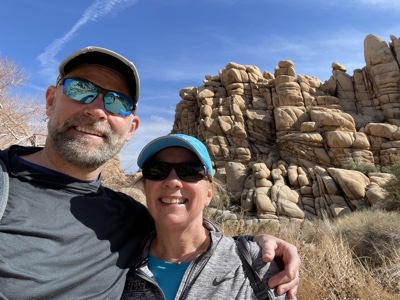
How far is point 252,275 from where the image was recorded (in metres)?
1.98

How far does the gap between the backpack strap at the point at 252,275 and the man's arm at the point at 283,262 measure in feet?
0.18

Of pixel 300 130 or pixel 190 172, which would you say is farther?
pixel 300 130

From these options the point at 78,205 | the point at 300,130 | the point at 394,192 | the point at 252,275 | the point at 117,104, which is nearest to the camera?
the point at 252,275

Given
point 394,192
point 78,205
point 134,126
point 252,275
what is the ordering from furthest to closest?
point 394,192
point 134,126
point 78,205
point 252,275

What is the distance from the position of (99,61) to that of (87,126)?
484mm

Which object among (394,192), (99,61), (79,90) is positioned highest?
(99,61)

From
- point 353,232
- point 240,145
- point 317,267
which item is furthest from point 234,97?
point 317,267

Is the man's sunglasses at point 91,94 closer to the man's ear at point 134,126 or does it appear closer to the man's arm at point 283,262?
the man's ear at point 134,126

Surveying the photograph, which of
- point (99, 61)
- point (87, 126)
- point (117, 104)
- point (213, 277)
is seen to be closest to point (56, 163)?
point (87, 126)

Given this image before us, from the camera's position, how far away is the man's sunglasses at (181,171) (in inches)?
90.0

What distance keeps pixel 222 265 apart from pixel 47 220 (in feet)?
3.44

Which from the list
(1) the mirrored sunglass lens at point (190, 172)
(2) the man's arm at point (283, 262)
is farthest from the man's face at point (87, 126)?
(2) the man's arm at point (283, 262)

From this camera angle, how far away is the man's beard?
2.22 m

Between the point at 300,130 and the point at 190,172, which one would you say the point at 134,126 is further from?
the point at 300,130
